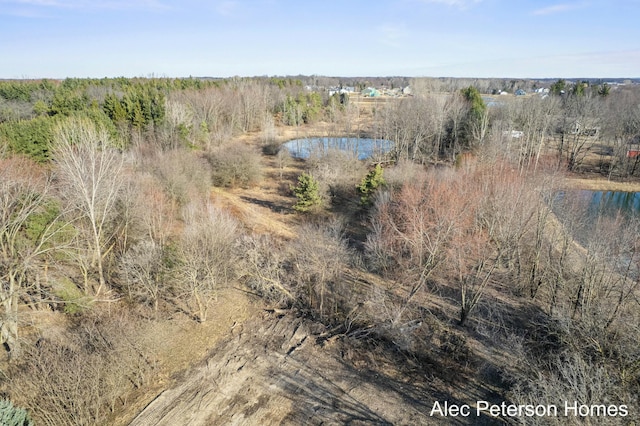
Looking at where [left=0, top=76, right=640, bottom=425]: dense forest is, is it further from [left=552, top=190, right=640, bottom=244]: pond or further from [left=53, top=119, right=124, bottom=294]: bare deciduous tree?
[left=552, top=190, right=640, bottom=244]: pond

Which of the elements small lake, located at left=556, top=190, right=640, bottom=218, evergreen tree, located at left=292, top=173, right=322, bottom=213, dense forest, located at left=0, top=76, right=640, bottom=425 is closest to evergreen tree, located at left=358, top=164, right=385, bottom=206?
dense forest, located at left=0, top=76, right=640, bottom=425

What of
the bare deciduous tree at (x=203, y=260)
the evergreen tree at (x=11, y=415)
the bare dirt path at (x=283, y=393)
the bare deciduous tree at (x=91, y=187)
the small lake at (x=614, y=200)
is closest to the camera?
the evergreen tree at (x=11, y=415)

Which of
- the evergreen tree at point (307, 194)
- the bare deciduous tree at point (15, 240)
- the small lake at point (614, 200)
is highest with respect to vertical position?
the bare deciduous tree at point (15, 240)

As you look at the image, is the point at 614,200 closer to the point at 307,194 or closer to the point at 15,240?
the point at 307,194

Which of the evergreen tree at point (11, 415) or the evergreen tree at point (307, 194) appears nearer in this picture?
the evergreen tree at point (11, 415)

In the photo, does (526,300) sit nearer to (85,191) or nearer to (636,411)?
(636,411)

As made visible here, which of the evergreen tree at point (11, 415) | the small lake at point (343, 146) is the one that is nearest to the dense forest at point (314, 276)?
the evergreen tree at point (11, 415)

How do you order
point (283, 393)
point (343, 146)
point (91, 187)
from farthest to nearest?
point (343, 146) → point (91, 187) → point (283, 393)

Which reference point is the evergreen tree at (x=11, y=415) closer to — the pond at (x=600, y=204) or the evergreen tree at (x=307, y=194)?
the evergreen tree at (x=307, y=194)

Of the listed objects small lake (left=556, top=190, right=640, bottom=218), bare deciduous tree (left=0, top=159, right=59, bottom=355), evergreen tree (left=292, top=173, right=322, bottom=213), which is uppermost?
bare deciduous tree (left=0, top=159, right=59, bottom=355)

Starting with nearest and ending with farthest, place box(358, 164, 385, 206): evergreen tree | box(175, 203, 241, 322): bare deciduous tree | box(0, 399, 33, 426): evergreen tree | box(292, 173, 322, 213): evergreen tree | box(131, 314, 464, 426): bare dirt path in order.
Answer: box(0, 399, 33, 426): evergreen tree → box(131, 314, 464, 426): bare dirt path → box(175, 203, 241, 322): bare deciduous tree → box(358, 164, 385, 206): evergreen tree → box(292, 173, 322, 213): evergreen tree

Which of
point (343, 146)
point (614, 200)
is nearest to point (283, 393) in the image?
point (614, 200)
